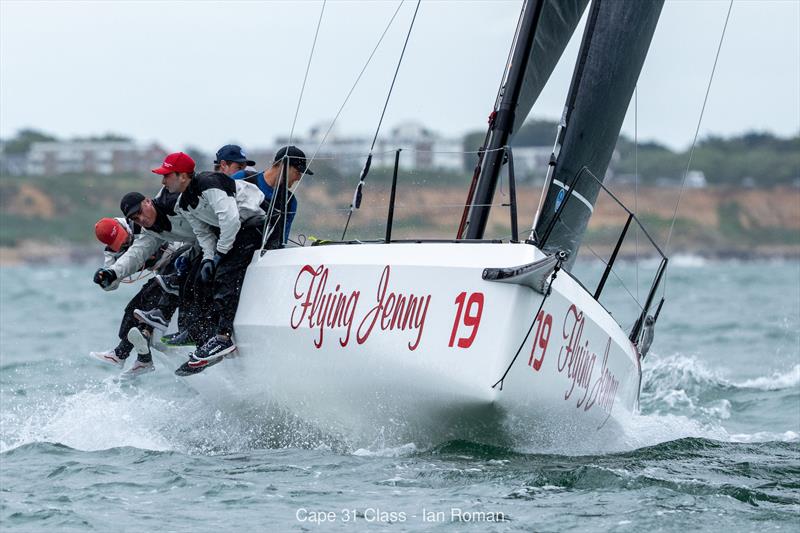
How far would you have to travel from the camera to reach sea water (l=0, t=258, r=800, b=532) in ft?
14.5

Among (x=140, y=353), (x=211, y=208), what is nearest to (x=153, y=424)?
(x=140, y=353)

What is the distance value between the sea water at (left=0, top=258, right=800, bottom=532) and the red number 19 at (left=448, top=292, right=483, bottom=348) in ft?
1.87

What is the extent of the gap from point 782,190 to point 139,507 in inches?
1995

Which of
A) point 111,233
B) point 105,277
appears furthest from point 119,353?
point 111,233

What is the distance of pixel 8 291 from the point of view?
25.7 metres

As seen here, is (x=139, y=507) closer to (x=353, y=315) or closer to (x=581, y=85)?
(x=353, y=315)

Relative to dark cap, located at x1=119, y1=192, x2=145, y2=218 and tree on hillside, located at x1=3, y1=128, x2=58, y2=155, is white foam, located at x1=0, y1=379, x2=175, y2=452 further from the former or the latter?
tree on hillside, located at x1=3, y1=128, x2=58, y2=155

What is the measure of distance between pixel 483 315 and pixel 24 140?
73379mm

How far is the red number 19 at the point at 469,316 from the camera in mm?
4828

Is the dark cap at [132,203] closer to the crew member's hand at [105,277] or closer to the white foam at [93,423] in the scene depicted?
the crew member's hand at [105,277]

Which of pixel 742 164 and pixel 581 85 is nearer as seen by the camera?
pixel 581 85

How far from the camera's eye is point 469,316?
4848 mm

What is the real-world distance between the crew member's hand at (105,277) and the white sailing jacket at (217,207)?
53 centimetres

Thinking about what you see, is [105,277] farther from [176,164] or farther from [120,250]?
[176,164]
